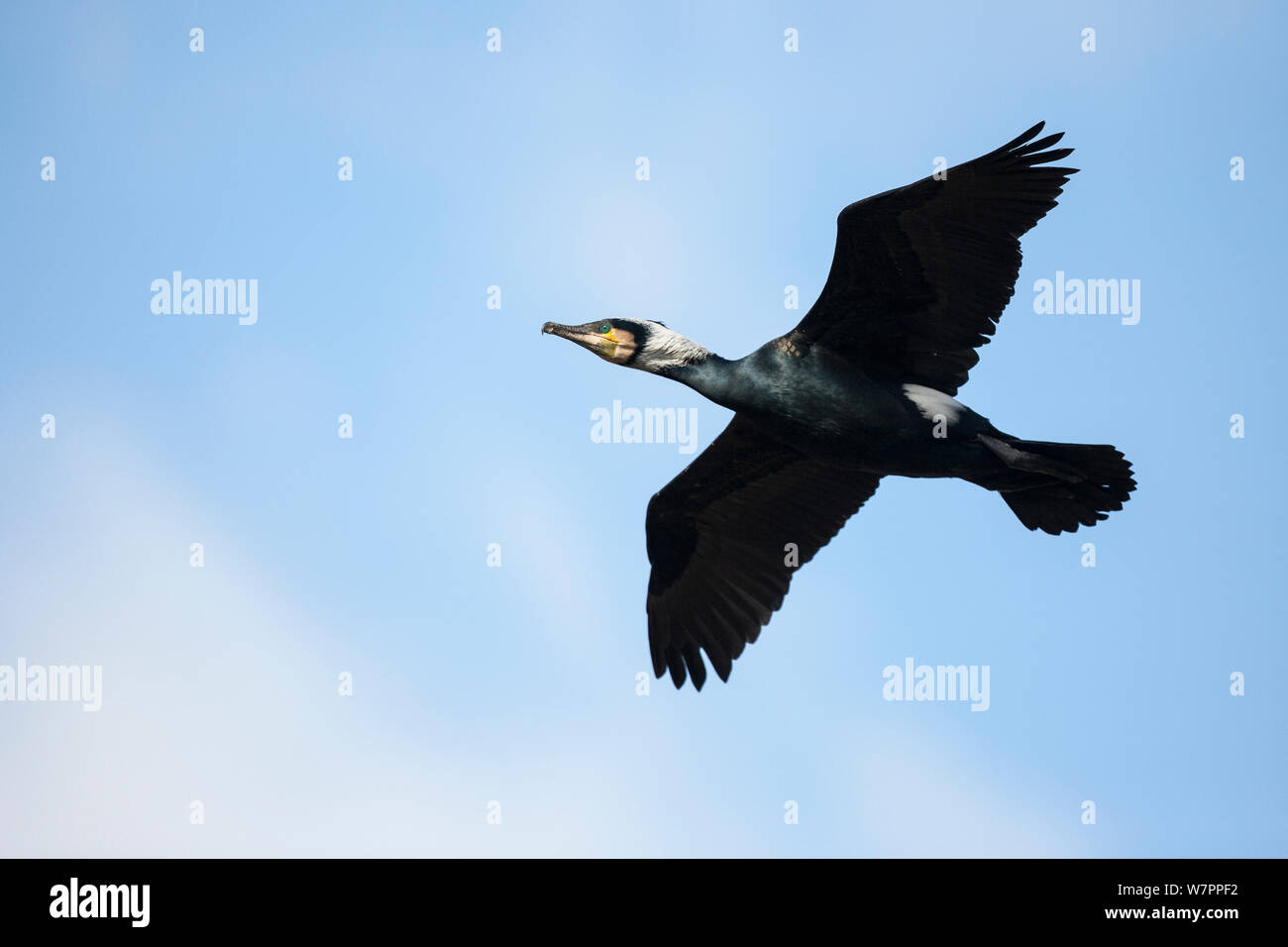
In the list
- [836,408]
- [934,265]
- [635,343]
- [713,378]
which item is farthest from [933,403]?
[635,343]

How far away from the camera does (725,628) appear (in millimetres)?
10867

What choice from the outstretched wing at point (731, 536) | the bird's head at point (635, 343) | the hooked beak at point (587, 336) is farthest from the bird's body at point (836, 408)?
the outstretched wing at point (731, 536)

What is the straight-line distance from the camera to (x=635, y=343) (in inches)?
377

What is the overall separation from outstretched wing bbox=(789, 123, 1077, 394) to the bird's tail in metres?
0.63

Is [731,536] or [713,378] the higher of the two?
[713,378]

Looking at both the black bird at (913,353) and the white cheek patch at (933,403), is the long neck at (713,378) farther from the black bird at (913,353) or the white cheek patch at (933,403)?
the white cheek patch at (933,403)

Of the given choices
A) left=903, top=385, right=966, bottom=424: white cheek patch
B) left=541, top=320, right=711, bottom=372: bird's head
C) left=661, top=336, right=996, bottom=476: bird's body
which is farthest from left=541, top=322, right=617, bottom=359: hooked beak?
left=903, top=385, right=966, bottom=424: white cheek patch

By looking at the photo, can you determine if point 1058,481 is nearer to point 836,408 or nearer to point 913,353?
point 913,353

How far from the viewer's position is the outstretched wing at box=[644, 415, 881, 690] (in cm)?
1059

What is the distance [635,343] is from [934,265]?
6.30 feet

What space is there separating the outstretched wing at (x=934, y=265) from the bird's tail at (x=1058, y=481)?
631mm

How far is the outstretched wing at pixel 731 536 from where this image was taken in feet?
34.7
